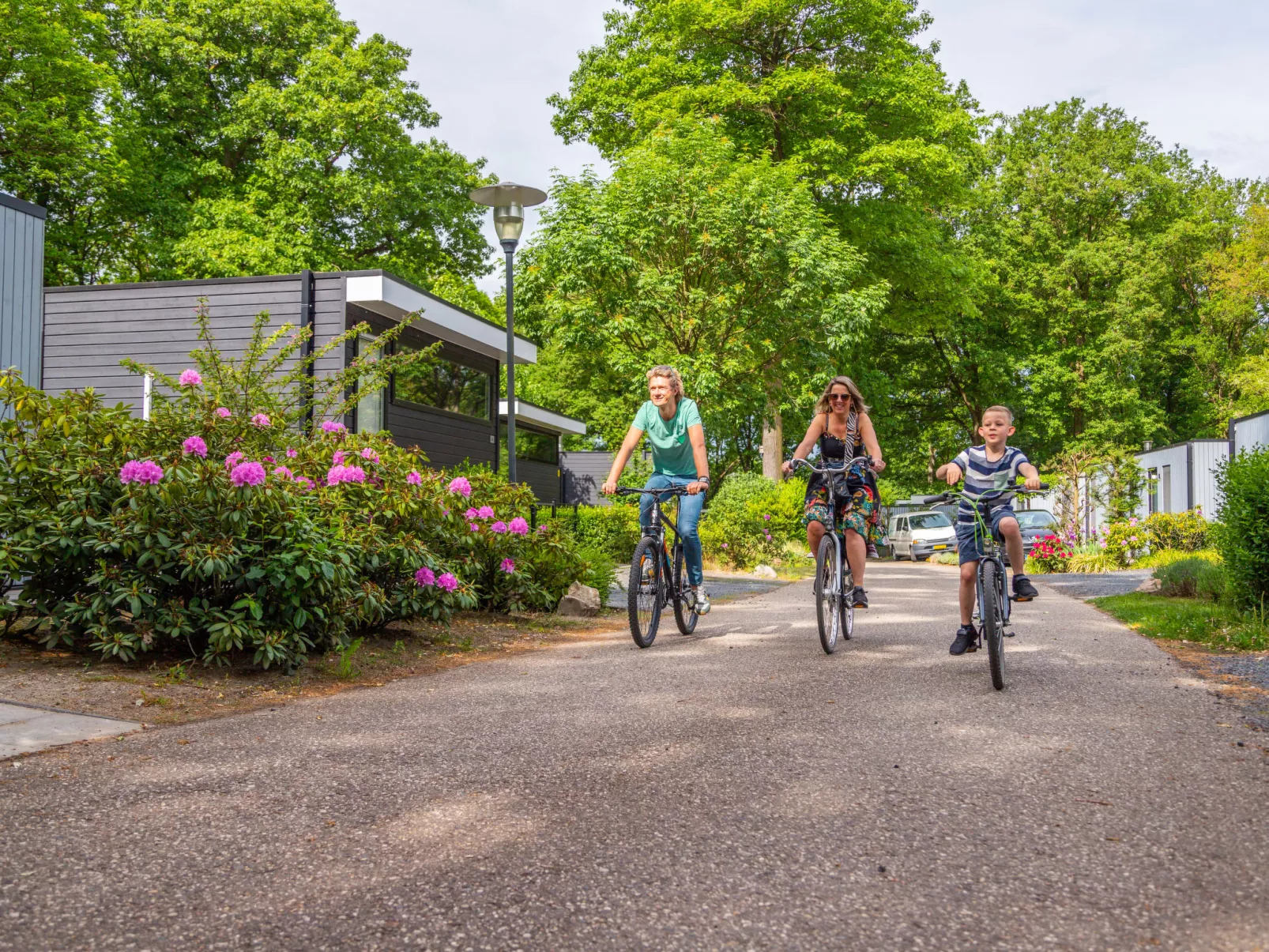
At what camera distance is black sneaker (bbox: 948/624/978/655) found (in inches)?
242

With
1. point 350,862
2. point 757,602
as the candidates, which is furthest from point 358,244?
point 350,862

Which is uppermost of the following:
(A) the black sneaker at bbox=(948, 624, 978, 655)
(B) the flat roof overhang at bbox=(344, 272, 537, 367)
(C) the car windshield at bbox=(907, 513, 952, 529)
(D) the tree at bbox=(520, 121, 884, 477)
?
(D) the tree at bbox=(520, 121, 884, 477)

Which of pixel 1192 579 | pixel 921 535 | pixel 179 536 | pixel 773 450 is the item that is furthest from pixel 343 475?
pixel 921 535

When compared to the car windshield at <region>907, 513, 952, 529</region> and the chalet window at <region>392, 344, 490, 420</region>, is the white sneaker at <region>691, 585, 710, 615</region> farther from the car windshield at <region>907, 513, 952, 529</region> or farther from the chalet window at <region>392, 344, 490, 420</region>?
the car windshield at <region>907, 513, 952, 529</region>

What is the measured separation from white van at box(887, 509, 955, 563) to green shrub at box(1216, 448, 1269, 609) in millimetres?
21238

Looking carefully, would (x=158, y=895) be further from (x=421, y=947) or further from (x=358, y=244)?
(x=358, y=244)

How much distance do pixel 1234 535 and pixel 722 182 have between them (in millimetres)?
12731

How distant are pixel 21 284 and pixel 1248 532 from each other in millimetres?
11069

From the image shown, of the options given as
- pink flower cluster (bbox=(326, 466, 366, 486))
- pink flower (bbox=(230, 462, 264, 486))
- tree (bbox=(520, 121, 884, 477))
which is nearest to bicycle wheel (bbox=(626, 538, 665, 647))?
pink flower cluster (bbox=(326, 466, 366, 486))

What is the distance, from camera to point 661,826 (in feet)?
10.2

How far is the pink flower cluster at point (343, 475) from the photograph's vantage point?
668 cm

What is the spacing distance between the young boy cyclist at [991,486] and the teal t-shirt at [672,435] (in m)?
2.10

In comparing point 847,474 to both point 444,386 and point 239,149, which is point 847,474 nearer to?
point 444,386

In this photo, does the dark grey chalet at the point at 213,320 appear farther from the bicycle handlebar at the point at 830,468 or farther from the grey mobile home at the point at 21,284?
the bicycle handlebar at the point at 830,468
